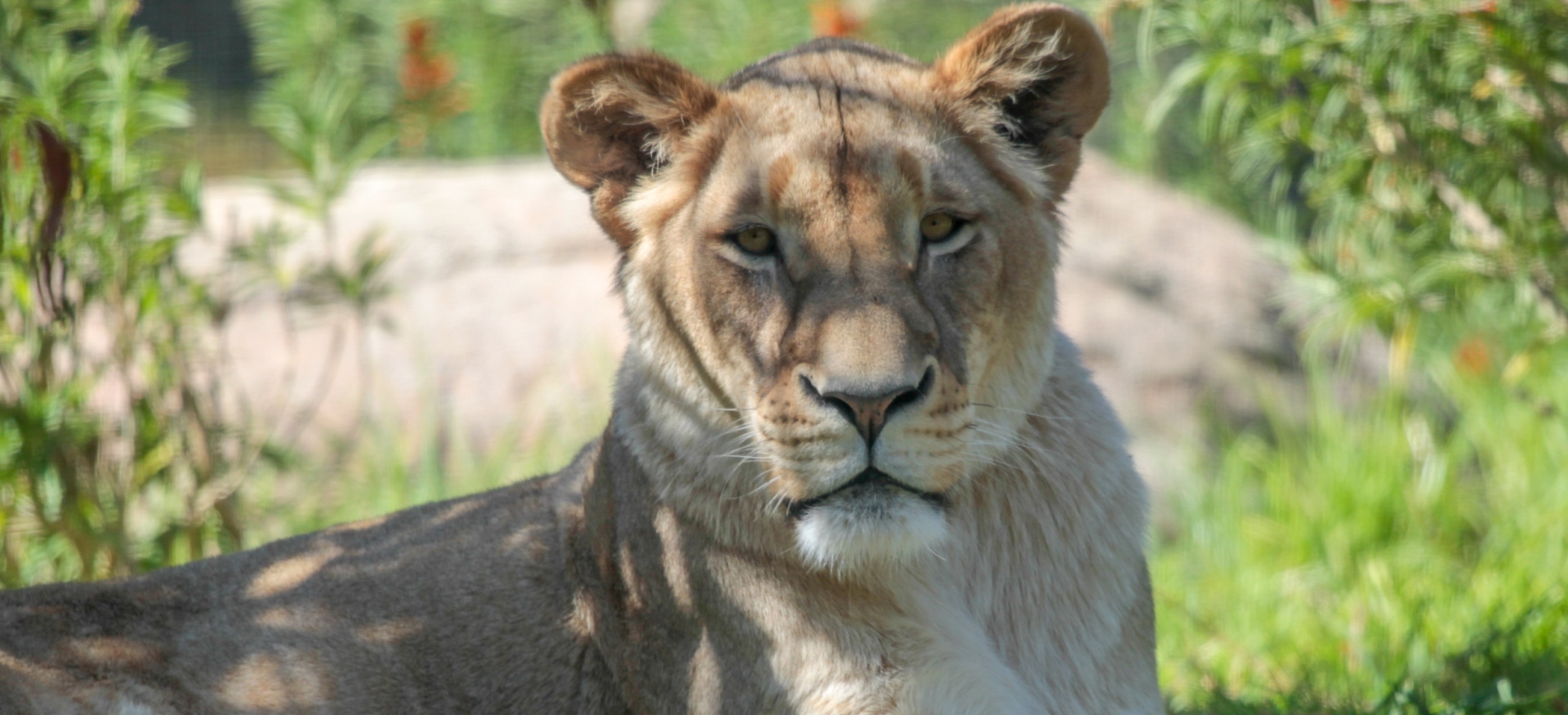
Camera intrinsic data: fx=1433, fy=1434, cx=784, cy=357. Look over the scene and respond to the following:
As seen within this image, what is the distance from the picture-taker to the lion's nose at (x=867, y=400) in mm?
2188

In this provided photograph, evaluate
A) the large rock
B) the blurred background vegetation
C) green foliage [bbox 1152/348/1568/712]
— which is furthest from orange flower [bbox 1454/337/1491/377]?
the large rock

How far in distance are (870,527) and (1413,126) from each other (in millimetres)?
2264

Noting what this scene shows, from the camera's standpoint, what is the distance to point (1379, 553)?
5.36m

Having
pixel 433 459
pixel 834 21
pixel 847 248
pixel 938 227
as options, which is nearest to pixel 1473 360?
pixel 834 21

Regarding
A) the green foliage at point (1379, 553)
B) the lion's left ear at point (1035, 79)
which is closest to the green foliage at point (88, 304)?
the lion's left ear at point (1035, 79)

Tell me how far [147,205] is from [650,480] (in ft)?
7.05

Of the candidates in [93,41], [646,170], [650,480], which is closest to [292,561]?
[650,480]

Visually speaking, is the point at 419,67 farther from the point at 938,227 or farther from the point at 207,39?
the point at 938,227

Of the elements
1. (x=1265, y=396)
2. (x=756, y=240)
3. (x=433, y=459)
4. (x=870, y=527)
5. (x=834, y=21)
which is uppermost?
(x=756, y=240)

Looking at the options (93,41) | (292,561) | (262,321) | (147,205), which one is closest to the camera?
(292,561)

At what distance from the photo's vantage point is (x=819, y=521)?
2.31 meters

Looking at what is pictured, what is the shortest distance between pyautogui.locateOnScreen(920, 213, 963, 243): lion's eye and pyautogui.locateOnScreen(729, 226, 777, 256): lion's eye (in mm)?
254

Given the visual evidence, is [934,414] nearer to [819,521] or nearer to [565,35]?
[819,521]

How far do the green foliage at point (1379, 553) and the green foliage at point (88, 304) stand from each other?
2.94 metres
